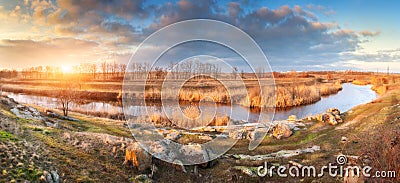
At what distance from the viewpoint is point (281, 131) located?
17.4 m

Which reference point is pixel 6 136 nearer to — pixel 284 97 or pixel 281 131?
pixel 281 131

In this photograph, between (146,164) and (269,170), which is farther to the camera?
(269,170)

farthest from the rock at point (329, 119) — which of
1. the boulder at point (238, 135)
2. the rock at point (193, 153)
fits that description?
the rock at point (193, 153)

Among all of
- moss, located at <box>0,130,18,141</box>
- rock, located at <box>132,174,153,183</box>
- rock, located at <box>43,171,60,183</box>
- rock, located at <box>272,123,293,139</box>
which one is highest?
moss, located at <box>0,130,18,141</box>

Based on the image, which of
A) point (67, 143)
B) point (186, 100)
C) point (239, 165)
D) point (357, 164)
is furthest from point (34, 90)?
point (357, 164)

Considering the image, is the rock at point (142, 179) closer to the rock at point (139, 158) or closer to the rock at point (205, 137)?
the rock at point (139, 158)

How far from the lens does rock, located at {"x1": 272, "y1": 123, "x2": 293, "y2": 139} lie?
1717 centimetres

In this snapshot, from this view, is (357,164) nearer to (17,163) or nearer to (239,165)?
(239,165)

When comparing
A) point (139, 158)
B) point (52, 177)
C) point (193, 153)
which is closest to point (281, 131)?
point (193, 153)

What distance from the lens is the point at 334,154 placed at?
1112 cm

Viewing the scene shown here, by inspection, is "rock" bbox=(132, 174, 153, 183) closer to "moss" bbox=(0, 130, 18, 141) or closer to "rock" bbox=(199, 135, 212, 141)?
"moss" bbox=(0, 130, 18, 141)

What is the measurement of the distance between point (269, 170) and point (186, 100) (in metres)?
32.7

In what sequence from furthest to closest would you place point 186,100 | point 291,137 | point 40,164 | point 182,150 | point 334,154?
point 186,100 < point 291,137 < point 334,154 < point 182,150 < point 40,164

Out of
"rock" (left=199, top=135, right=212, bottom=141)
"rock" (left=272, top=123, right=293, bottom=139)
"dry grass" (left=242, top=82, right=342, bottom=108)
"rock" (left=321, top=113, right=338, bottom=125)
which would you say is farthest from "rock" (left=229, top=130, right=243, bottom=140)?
"dry grass" (left=242, top=82, right=342, bottom=108)
